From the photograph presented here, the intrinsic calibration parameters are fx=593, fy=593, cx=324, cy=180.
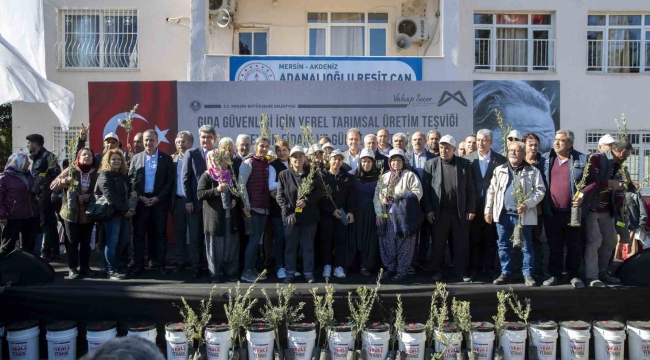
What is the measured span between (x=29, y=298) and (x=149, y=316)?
3.76 feet

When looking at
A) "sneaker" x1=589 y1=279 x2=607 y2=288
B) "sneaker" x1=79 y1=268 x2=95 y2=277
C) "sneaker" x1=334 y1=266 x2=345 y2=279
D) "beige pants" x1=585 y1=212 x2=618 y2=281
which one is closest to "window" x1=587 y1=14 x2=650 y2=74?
"beige pants" x1=585 y1=212 x2=618 y2=281

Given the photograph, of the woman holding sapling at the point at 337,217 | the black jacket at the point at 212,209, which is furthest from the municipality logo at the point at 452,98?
the black jacket at the point at 212,209

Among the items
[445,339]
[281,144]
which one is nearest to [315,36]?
[281,144]

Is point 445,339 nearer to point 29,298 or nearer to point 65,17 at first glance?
point 29,298

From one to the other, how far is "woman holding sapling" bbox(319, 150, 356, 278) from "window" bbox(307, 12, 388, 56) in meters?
7.00

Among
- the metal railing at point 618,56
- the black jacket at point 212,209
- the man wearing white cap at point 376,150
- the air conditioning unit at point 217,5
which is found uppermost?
the air conditioning unit at point 217,5

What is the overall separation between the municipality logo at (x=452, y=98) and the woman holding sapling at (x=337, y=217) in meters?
2.32

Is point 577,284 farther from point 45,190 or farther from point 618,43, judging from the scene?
point 618,43

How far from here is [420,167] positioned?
672 centimetres

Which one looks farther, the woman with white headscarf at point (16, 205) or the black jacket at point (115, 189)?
the woman with white headscarf at point (16, 205)

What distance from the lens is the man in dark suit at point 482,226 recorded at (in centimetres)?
629

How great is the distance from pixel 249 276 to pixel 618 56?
35.0 feet

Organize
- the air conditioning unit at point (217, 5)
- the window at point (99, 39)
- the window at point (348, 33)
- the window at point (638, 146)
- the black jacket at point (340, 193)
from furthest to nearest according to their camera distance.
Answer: the window at point (348, 33) < the window at point (99, 39) < the window at point (638, 146) < the air conditioning unit at point (217, 5) < the black jacket at point (340, 193)

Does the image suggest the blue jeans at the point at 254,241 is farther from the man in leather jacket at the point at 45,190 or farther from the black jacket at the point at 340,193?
the man in leather jacket at the point at 45,190
